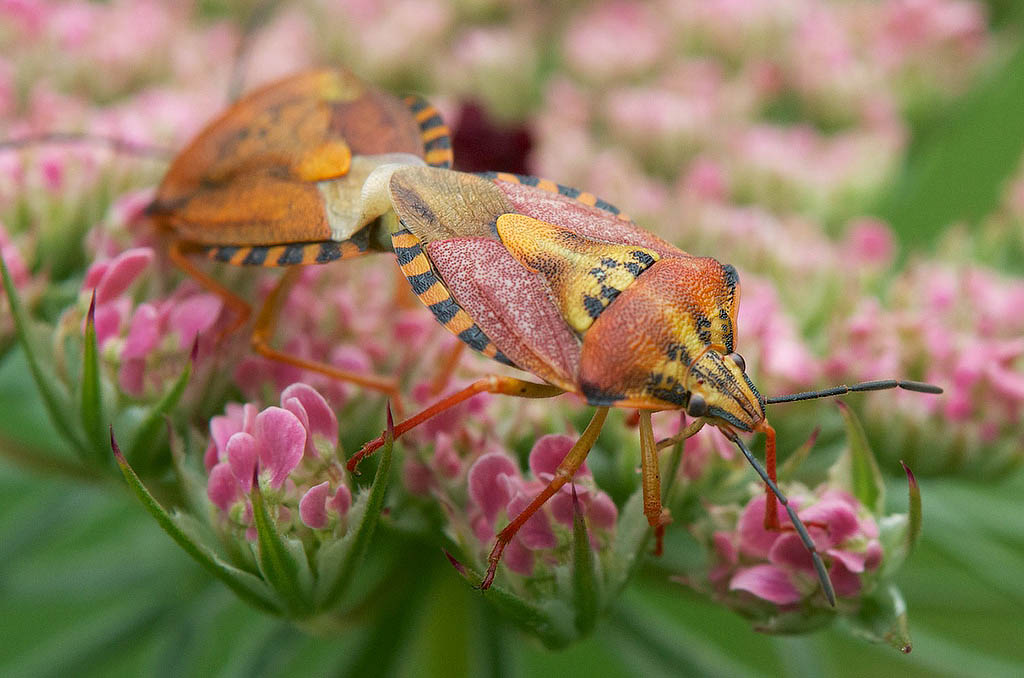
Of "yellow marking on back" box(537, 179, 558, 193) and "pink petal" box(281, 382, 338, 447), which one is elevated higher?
"yellow marking on back" box(537, 179, 558, 193)

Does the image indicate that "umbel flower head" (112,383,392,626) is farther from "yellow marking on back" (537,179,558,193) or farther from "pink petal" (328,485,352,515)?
"yellow marking on back" (537,179,558,193)

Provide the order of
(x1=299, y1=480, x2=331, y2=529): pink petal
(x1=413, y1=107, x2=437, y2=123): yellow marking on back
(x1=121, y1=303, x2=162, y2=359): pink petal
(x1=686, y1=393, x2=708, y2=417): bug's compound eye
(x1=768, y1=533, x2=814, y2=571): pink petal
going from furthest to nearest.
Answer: (x1=413, y1=107, x2=437, y2=123): yellow marking on back, (x1=121, y1=303, x2=162, y2=359): pink petal, (x1=768, y1=533, x2=814, y2=571): pink petal, (x1=299, y1=480, x2=331, y2=529): pink petal, (x1=686, y1=393, x2=708, y2=417): bug's compound eye

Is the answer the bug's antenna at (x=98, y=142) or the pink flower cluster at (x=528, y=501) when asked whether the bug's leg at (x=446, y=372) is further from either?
the bug's antenna at (x=98, y=142)

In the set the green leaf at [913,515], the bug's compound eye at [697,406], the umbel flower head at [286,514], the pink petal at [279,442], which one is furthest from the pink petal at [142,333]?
the green leaf at [913,515]

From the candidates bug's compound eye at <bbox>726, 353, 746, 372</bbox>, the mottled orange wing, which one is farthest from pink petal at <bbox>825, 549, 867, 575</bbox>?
the mottled orange wing

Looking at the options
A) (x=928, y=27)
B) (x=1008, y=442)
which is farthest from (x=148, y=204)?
(x=928, y=27)

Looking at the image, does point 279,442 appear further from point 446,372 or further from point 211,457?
point 446,372

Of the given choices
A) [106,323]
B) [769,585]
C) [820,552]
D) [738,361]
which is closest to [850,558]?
[820,552]
